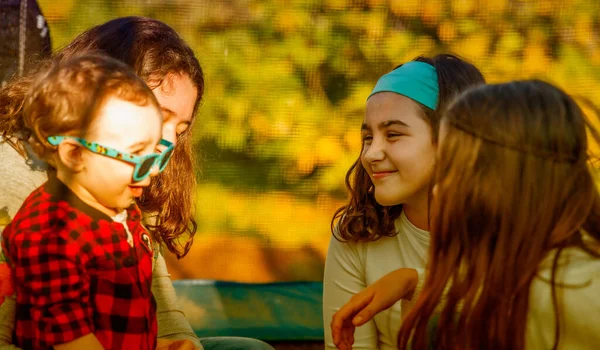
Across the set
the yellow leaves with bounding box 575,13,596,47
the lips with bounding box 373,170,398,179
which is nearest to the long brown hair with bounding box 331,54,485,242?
the lips with bounding box 373,170,398,179

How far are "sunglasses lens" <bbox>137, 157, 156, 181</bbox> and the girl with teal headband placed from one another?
62 centimetres

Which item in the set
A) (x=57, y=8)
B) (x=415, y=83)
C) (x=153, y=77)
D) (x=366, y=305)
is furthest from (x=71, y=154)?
(x=57, y=8)

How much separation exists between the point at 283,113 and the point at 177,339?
1.25 m

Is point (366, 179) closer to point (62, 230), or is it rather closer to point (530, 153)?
point (530, 153)

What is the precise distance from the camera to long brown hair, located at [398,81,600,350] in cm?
→ 148

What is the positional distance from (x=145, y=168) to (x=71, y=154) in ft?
0.46

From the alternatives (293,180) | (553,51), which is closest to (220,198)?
(293,180)

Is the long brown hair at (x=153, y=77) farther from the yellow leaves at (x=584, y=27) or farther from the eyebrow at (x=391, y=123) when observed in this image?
the yellow leaves at (x=584, y=27)

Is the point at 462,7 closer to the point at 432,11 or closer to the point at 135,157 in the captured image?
the point at 432,11

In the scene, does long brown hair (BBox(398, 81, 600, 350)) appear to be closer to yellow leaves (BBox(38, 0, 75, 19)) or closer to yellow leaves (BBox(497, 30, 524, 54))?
yellow leaves (BBox(497, 30, 524, 54))

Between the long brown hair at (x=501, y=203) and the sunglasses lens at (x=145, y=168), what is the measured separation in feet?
1.92

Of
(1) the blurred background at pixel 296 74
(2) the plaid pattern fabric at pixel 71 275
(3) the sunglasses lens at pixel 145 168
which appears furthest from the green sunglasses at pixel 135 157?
(1) the blurred background at pixel 296 74

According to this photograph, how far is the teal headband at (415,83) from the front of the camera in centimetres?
197

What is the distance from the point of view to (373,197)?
216 cm
